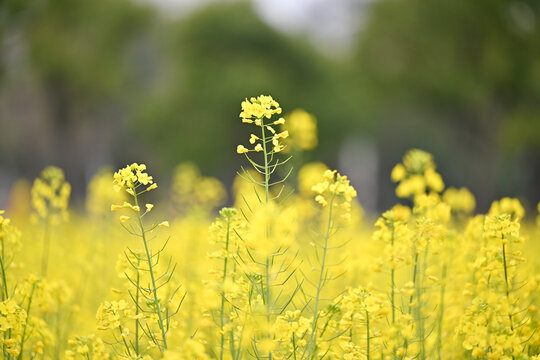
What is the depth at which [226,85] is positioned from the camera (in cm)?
1705

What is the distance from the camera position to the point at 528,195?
50.4 feet

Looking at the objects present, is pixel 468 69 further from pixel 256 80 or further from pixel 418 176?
pixel 418 176

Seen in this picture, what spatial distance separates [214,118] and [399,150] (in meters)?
12.9

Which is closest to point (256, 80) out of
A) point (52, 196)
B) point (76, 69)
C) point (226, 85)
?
point (226, 85)

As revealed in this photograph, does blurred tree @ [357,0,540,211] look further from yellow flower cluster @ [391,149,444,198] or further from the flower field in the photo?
yellow flower cluster @ [391,149,444,198]

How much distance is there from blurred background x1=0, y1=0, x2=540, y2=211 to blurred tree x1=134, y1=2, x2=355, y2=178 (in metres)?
0.04

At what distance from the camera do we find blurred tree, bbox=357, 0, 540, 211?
1240 centimetres

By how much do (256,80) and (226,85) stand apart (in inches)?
41.1

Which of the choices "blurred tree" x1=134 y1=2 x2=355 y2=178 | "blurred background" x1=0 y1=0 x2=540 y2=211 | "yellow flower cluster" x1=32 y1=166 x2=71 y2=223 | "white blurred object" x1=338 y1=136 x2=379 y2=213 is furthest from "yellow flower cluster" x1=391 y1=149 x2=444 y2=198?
"white blurred object" x1=338 y1=136 x2=379 y2=213

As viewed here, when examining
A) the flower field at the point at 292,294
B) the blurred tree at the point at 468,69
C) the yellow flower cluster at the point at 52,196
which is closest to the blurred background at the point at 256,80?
the blurred tree at the point at 468,69

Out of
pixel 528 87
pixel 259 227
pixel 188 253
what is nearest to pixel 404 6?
pixel 528 87

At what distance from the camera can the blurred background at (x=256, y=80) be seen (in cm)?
1288

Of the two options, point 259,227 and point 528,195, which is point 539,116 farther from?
point 259,227

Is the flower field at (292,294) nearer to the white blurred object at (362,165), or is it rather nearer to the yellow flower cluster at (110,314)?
the yellow flower cluster at (110,314)
